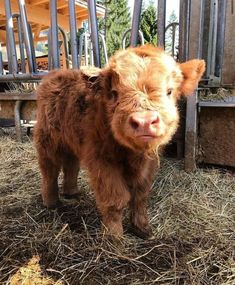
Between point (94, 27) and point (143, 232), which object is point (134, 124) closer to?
point (143, 232)

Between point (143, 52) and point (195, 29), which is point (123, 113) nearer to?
point (143, 52)

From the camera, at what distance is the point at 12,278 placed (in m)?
1.93

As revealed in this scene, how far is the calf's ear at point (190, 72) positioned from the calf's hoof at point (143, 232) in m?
1.01

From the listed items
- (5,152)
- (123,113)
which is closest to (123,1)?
(5,152)

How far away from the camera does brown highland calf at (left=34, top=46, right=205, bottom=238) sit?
194 cm

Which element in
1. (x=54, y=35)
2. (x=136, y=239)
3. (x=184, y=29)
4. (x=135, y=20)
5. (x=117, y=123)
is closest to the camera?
(x=117, y=123)

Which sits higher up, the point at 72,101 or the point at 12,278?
the point at 72,101

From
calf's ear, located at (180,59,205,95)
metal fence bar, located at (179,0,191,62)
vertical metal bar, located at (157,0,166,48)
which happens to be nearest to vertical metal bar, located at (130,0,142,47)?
vertical metal bar, located at (157,0,166,48)

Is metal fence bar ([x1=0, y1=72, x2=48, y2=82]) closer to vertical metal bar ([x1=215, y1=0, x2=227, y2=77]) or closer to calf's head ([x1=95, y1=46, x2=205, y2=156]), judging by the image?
vertical metal bar ([x1=215, y1=0, x2=227, y2=77])

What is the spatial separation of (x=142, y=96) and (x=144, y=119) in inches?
7.3

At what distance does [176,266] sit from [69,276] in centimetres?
62

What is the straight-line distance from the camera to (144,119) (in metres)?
1.78

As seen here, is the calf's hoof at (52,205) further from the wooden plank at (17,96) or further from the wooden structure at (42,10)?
the wooden structure at (42,10)

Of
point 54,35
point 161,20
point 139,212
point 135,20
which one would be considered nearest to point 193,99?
point 161,20
